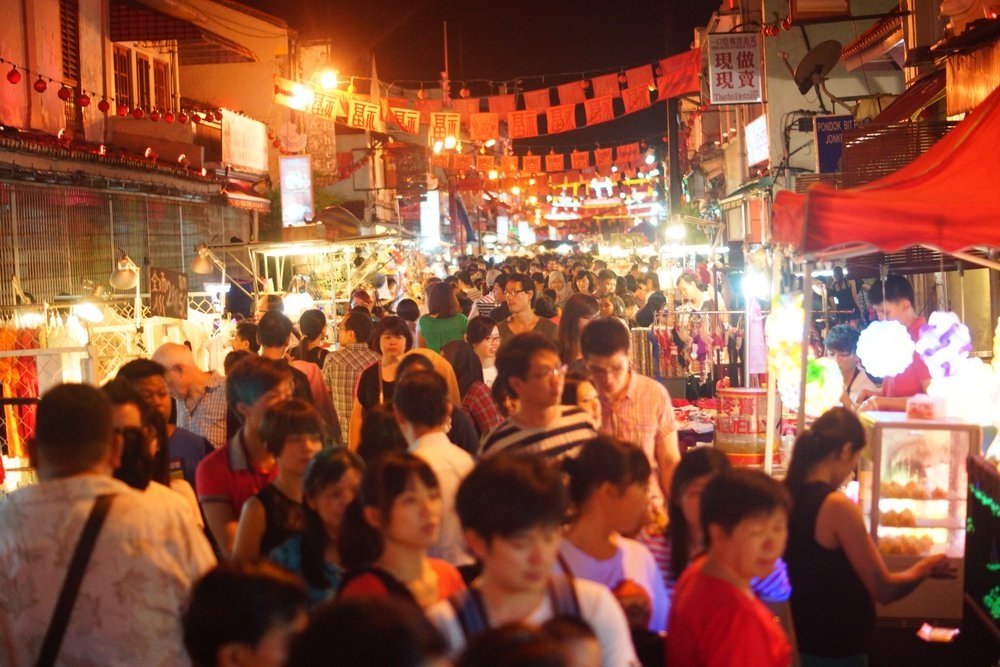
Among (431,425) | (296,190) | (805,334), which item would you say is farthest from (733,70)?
(431,425)

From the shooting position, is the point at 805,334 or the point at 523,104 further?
the point at 523,104

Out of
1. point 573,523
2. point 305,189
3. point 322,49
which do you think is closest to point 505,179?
point 322,49

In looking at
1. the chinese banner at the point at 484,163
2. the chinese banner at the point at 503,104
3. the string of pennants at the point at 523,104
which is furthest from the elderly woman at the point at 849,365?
the chinese banner at the point at 484,163

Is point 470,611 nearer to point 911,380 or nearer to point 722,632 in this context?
point 722,632

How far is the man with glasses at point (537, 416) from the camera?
16.7 ft

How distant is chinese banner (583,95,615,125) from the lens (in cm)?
2381

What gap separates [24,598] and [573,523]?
184 cm

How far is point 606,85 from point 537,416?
63.4 feet

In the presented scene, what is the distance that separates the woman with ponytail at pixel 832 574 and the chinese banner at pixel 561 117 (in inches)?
812

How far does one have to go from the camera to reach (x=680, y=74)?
72.4 ft

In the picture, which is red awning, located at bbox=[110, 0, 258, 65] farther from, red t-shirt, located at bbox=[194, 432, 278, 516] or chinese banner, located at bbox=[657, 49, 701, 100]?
red t-shirt, located at bbox=[194, 432, 278, 516]

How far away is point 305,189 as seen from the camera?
22.9m

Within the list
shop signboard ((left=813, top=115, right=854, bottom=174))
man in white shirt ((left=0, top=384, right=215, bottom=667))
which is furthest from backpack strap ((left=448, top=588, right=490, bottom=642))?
shop signboard ((left=813, top=115, right=854, bottom=174))

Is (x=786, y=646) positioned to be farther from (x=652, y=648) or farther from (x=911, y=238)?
(x=911, y=238)
